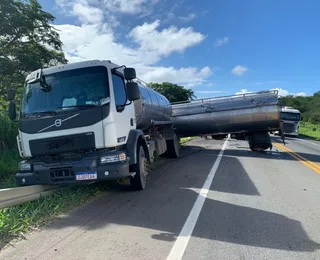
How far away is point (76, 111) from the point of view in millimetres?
5672

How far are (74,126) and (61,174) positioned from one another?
99 cm

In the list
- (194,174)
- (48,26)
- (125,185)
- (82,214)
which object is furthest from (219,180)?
(48,26)

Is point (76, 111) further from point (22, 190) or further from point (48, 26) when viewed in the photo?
point (48, 26)

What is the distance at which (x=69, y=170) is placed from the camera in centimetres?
561

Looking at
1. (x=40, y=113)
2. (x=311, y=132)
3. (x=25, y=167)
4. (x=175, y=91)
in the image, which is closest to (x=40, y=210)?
(x=25, y=167)

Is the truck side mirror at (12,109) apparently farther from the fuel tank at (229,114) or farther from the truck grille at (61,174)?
the fuel tank at (229,114)

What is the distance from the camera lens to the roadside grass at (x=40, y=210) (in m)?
4.25

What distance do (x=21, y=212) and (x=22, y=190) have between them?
0.47m

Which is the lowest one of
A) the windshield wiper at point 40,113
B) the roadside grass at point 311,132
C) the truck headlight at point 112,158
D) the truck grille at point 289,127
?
the roadside grass at point 311,132

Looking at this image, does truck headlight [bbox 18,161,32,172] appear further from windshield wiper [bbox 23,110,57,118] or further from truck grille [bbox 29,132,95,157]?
windshield wiper [bbox 23,110,57,118]

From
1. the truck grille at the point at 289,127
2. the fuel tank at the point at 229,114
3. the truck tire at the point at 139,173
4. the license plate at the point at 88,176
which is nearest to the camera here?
the license plate at the point at 88,176

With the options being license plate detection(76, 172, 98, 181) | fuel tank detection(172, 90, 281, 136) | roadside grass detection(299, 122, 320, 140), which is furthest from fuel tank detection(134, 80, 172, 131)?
roadside grass detection(299, 122, 320, 140)

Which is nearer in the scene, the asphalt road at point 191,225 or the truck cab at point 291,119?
the asphalt road at point 191,225

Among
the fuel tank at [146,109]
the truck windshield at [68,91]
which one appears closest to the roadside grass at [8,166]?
the truck windshield at [68,91]
